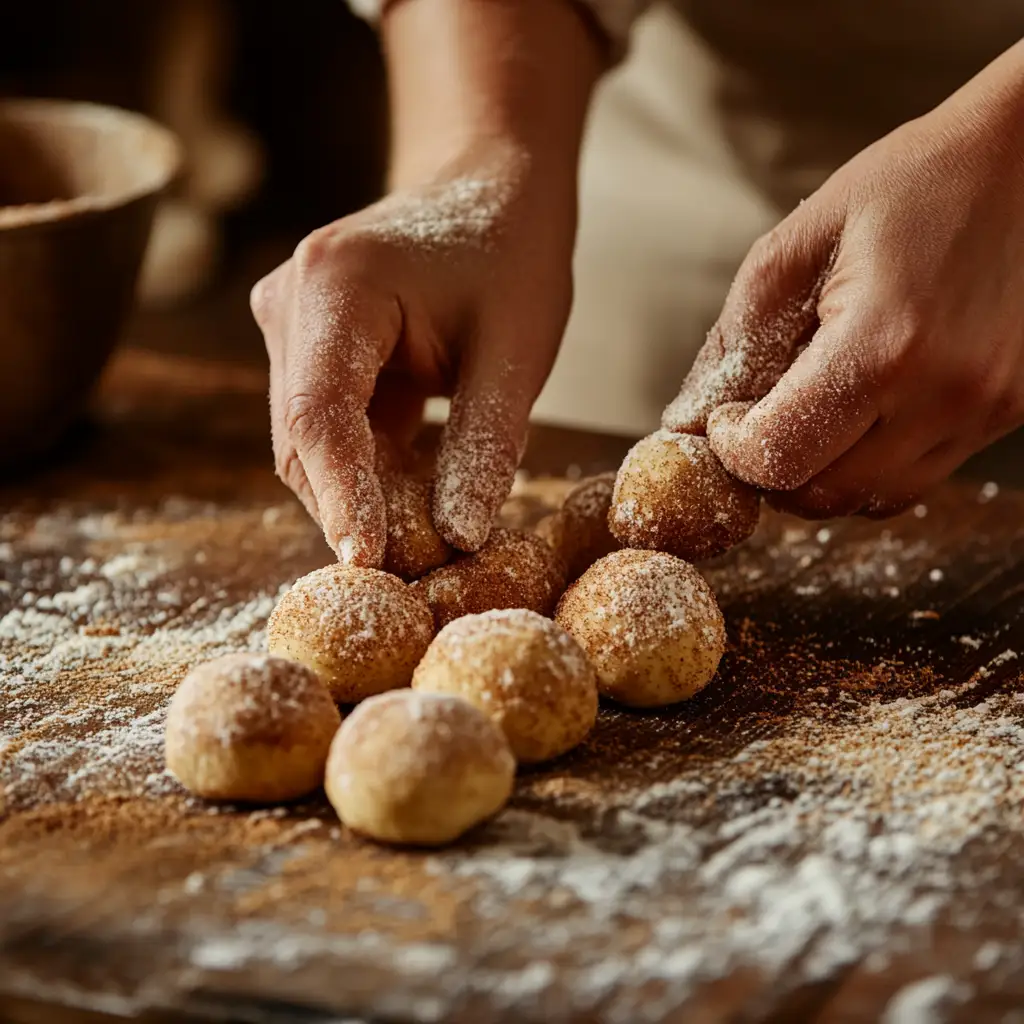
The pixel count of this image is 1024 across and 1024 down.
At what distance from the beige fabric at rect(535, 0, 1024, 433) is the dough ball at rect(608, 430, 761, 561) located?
2.55 ft

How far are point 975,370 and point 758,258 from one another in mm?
227

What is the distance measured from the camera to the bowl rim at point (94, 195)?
5.57 ft

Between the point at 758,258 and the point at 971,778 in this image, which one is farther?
the point at 758,258

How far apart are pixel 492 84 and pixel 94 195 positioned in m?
0.71

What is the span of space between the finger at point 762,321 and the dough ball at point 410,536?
255 mm

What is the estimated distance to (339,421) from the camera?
1.26 metres

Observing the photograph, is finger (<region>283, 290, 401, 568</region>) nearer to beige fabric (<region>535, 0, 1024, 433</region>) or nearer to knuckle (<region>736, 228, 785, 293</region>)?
knuckle (<region>736, 228, 785, 293</region>)

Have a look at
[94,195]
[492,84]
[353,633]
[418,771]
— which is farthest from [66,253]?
[418,771]

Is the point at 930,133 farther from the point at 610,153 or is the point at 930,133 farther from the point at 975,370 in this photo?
the point at 610,153

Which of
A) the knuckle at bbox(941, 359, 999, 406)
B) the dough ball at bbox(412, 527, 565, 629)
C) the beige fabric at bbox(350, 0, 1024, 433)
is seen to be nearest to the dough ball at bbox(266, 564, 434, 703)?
the dough ball at bbox(412, 527, 565, 629)

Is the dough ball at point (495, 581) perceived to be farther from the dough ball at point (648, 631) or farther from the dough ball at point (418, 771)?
the dough ball at point (418, 771)

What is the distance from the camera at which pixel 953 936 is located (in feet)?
3.00

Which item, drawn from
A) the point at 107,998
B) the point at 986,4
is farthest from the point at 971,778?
the point at 986,4

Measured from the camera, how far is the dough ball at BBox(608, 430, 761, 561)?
129cm
